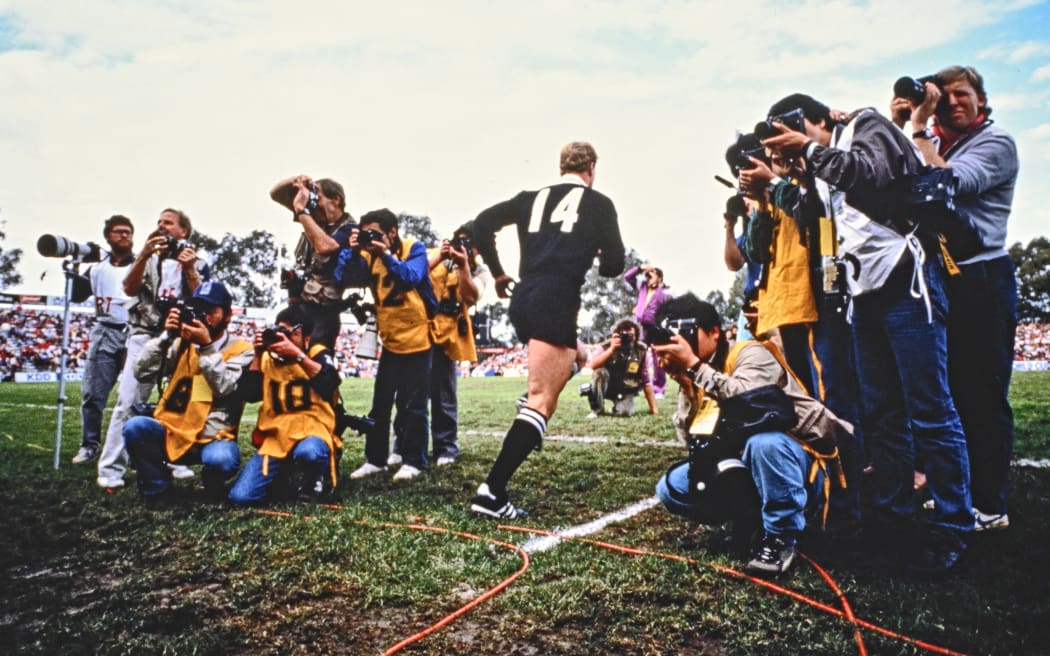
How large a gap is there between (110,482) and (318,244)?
7.18 feet

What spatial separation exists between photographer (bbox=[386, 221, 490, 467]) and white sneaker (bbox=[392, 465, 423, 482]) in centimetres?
→ 50

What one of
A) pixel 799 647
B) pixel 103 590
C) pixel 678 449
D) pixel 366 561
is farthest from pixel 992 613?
pixel 678 449

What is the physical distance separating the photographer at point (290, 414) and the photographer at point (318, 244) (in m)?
0.66

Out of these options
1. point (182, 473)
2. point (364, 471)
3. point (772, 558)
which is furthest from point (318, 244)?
Result: point (772, 558)

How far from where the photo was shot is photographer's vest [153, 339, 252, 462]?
3832 mm

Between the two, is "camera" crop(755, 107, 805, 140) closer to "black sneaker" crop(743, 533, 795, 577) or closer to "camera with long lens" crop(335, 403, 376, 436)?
"black sneaker" crop(743, 533, 795, 577)

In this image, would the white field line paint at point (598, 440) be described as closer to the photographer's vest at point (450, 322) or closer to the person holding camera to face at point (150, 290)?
the photographer's vest at point (450, 322)

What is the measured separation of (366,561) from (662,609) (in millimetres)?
1243

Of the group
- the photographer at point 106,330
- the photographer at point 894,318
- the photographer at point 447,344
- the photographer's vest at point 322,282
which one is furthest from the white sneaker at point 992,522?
the photographer at point 106,330

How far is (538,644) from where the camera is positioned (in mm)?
1770

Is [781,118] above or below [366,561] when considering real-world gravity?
above

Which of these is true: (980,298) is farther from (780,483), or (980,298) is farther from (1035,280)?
(1035,280)

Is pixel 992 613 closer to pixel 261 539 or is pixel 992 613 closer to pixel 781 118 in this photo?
pixel 781 118

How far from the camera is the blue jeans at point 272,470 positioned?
3594 mm
